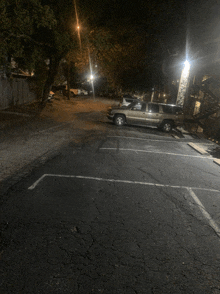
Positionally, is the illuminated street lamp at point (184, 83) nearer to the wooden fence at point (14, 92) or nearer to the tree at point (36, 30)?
the tree at point (36, 30)

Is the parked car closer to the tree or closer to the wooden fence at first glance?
the tree

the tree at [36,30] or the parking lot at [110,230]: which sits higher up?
the tree at [36,30]

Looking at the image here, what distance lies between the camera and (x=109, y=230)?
4078 millimetres

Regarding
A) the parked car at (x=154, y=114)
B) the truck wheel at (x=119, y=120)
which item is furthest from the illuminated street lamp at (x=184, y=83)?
the truck wheel at (x=119, y=120)

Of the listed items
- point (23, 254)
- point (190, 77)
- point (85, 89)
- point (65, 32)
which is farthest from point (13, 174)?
point (85, 89)

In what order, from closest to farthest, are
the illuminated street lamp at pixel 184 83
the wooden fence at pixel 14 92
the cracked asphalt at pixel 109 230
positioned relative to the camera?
the cracked asphalt at pixel 109 230, the wooden fence at pixel 14 92, the illuminated street lamp at pixel 184 83

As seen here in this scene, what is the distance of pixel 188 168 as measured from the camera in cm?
798

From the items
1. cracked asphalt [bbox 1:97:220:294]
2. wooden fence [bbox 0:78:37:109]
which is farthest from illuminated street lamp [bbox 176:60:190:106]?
wooden fence [bbox 0:78:37:109]

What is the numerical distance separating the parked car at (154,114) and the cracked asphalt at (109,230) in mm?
8161

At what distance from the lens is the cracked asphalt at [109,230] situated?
303 cm

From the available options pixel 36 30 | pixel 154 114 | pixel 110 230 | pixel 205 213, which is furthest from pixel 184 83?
pixel 110 230

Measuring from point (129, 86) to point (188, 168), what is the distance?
30.0 metres

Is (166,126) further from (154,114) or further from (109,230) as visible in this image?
(109,230)

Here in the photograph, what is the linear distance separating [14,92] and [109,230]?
18.2 metres
